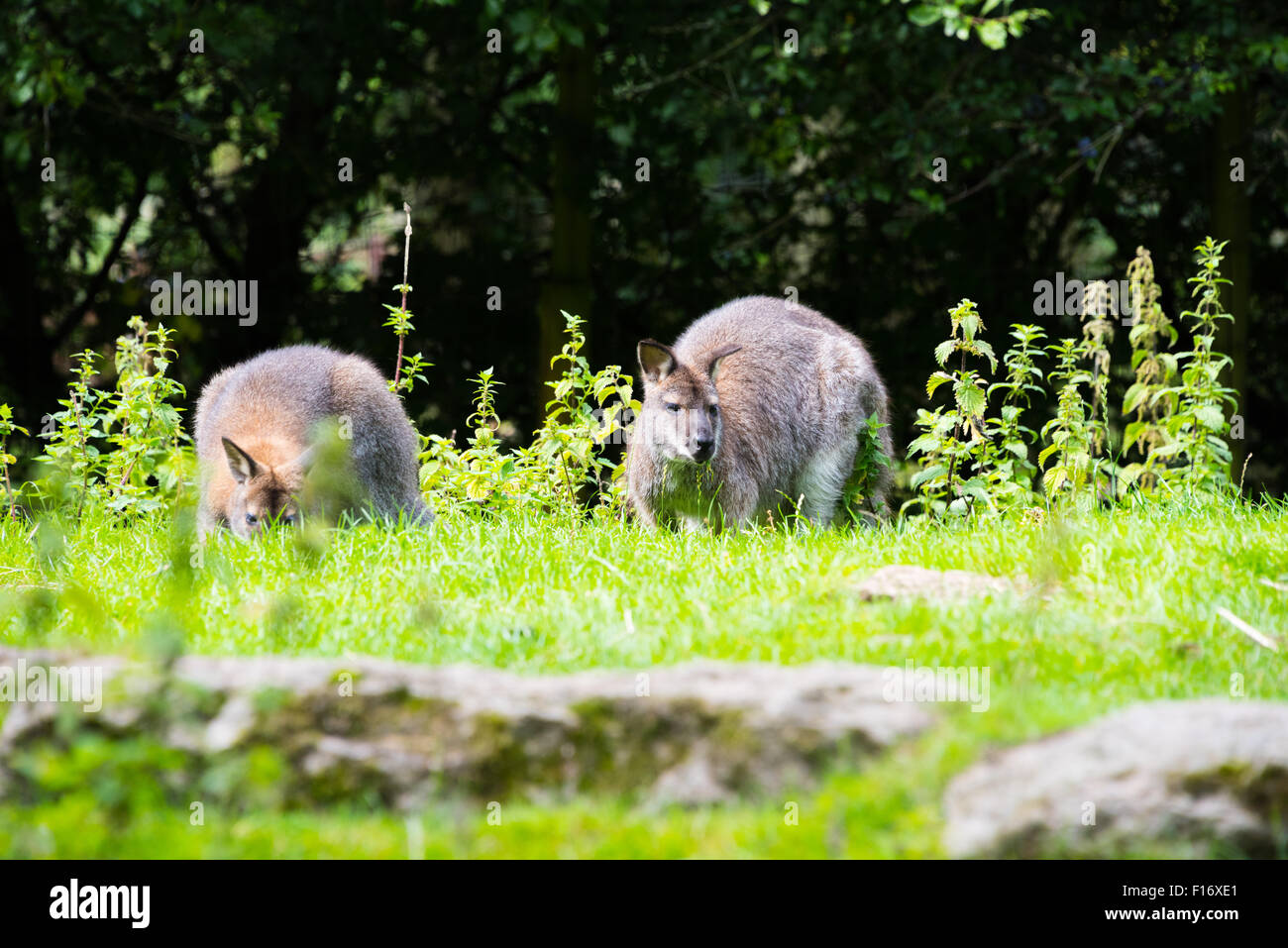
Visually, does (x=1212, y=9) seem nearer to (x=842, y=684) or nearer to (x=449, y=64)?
(x=449, y=64)

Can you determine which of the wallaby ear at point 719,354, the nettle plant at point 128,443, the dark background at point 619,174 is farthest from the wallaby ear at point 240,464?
the dark background at point 619,174

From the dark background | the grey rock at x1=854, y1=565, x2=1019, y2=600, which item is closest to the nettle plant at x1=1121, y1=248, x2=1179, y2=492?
the grey rock at x1=854, y1=565, x2=1019, y2=600

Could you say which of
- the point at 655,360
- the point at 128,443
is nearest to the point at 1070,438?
the point at 655,360

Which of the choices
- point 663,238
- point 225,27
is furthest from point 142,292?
point 663,238

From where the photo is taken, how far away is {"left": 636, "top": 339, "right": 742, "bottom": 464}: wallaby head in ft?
Answer: 22.7

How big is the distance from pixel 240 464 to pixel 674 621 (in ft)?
10.2

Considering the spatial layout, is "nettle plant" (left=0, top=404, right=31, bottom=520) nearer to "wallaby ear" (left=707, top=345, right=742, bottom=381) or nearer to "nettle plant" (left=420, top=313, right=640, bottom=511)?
"nettle plant" (left=420, top=313, right=640, bottom=511)

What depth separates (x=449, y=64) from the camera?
1183cm

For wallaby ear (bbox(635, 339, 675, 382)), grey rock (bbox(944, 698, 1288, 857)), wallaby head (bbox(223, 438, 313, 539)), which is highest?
wallaby ear (bbox(635, 339, 675, 382))

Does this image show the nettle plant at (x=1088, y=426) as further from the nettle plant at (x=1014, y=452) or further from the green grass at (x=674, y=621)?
the green grass at (x=674, y=621)

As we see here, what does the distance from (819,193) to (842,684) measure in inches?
370

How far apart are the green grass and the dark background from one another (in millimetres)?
5009

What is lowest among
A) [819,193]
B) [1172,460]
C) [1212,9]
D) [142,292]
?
[1172,460]

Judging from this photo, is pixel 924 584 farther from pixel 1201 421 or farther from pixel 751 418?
pixel 751 418
